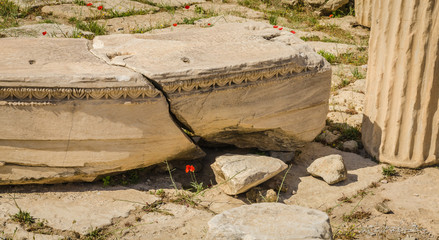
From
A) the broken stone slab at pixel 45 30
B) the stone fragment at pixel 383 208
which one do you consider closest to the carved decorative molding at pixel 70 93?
the stone fragment at pixel 383 208

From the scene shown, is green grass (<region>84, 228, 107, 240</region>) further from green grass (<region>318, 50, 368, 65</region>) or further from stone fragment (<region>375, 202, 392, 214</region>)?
green grass (<region>318, 50, 368, 65</region>)

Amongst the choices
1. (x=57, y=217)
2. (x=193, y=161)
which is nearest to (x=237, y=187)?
(x=193, y=161)

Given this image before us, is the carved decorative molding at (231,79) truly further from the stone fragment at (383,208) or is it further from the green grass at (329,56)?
the green grass at (329,56)

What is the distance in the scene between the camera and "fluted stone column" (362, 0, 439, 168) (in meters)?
3.30

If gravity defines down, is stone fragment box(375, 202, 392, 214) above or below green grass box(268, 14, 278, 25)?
below

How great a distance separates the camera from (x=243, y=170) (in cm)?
314

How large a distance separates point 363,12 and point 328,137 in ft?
8.87

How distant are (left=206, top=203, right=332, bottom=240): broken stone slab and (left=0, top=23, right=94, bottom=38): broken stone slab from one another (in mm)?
3426

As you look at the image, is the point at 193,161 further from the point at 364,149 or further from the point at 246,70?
the point at 364,149

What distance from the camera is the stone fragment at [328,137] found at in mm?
3957

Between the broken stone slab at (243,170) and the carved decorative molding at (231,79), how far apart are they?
1.65 feet

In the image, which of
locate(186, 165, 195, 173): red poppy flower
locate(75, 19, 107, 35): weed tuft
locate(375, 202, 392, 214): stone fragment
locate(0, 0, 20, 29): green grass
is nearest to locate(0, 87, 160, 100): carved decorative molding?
locate(186, 165, 195, 173): red poppy flower

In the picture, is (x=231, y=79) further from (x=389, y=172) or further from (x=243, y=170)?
(x=389, y=172)

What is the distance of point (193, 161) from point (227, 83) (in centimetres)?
70
